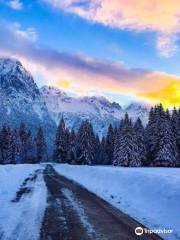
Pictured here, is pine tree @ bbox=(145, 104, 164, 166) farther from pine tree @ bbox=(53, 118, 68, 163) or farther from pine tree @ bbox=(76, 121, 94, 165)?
Answer: pine tree @ bbox=(53, 118, 68, 163)

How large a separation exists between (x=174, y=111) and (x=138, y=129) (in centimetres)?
841

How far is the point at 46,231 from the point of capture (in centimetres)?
1095

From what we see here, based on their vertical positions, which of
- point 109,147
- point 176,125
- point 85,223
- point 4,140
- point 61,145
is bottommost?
point 85,223

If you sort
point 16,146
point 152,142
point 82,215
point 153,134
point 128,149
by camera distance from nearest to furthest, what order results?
point 82,215 < point 152,142 < point 153,134 < point 128,149 < point 16,146

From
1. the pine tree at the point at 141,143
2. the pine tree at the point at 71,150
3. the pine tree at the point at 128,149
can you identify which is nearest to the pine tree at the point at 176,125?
the pine tree at the point at 141,143

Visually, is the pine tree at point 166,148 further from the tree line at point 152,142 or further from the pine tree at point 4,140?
the pine tree at point 4,140

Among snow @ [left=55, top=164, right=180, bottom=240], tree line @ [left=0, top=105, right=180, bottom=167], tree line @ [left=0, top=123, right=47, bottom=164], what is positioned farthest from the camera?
tree line @ [left=0, top=123, right=47, bottom=164]

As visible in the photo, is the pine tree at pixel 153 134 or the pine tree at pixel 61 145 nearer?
the pine tree at pixel 153 134

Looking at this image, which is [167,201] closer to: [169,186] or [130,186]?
[169,186]

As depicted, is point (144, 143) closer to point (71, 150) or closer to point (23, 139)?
point (71, 150)

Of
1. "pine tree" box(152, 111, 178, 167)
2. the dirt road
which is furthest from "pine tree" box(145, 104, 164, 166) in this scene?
the dirt road

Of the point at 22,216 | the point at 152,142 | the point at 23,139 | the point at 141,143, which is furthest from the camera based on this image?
the point at 23,139

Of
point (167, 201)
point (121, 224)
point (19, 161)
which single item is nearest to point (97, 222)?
point (121, 224)

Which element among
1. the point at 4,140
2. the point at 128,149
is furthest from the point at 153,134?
the point at 4,140
